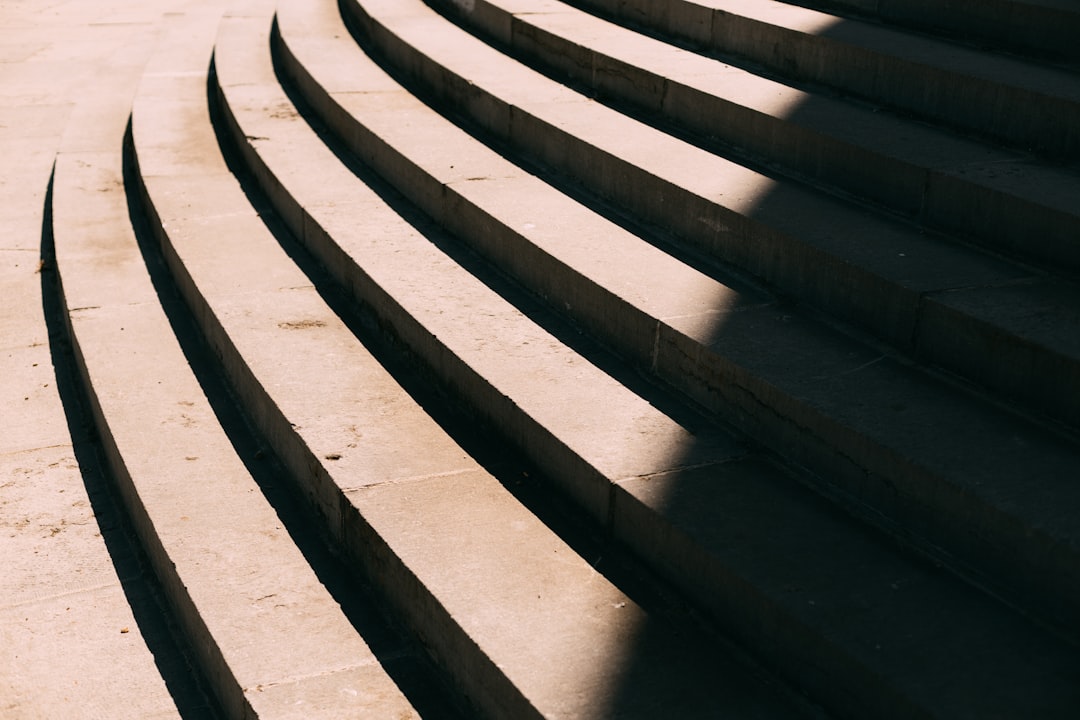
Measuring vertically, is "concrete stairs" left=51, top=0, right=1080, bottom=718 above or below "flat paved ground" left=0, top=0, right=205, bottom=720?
above

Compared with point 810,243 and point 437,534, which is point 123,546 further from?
point 810,243

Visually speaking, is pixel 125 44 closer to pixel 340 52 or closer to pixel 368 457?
pixel 340 52

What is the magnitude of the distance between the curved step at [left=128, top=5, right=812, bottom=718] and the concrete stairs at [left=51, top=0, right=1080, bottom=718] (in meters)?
0.01

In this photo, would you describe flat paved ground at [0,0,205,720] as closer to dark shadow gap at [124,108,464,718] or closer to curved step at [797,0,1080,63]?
dark shadow gap at [124,108,464,718]

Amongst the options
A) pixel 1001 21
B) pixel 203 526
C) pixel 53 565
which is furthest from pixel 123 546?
pixel 1001 21

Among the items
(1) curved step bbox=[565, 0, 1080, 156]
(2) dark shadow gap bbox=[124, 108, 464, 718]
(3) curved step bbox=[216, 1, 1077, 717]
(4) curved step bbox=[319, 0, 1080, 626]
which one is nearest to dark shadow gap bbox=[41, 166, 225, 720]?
(2) dark shadow gap bbox=[124, 108, 464, 718]

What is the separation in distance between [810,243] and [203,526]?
234 centimetres

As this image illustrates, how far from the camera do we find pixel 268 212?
259 inches

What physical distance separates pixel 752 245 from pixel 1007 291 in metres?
1.02

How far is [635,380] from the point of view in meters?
4.35

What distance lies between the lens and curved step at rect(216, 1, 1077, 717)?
2965mm

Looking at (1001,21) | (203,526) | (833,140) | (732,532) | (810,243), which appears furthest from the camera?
(1001,21)

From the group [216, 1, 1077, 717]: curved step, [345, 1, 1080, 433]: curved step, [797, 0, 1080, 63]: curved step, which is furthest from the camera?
[797, 0, 1080, 63]: curved step

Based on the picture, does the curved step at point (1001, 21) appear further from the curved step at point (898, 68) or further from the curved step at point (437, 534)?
the curved step at point (437, 534)
